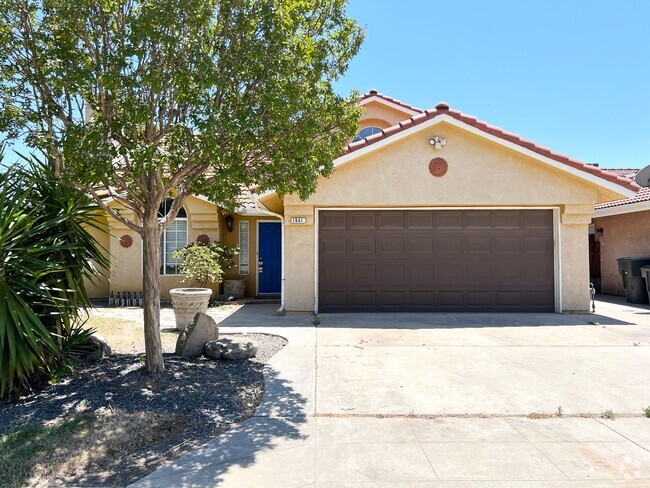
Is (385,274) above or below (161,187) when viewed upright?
below

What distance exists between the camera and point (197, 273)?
440 inches

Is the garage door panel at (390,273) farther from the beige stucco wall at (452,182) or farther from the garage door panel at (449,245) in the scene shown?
the beige stucco wall at (452,182)

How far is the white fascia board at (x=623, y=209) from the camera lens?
42.8 feet

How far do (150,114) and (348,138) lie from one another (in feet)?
9.48

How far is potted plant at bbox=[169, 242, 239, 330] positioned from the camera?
352 inches

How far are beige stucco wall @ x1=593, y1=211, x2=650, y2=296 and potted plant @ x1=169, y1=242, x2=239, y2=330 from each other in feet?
40.9

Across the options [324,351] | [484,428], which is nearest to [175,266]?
[324,351]

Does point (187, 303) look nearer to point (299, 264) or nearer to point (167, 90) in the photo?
point (299, 264)

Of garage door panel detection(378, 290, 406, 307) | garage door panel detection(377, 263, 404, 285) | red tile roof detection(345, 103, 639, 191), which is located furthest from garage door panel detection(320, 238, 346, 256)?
red tile roof detection(345, 103, 639, 191)

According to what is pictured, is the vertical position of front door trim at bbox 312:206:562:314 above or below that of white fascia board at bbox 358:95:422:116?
below

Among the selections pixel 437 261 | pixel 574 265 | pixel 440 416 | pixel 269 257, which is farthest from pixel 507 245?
pixel 440 416

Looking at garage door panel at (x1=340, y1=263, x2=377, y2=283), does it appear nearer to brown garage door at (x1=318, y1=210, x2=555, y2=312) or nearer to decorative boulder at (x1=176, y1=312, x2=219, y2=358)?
brown garage door at (x1=318, y1=210, x2=555, y2=312)

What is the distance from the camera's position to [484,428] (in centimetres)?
454

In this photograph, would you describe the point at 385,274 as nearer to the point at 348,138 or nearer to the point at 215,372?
the point at 348,138
